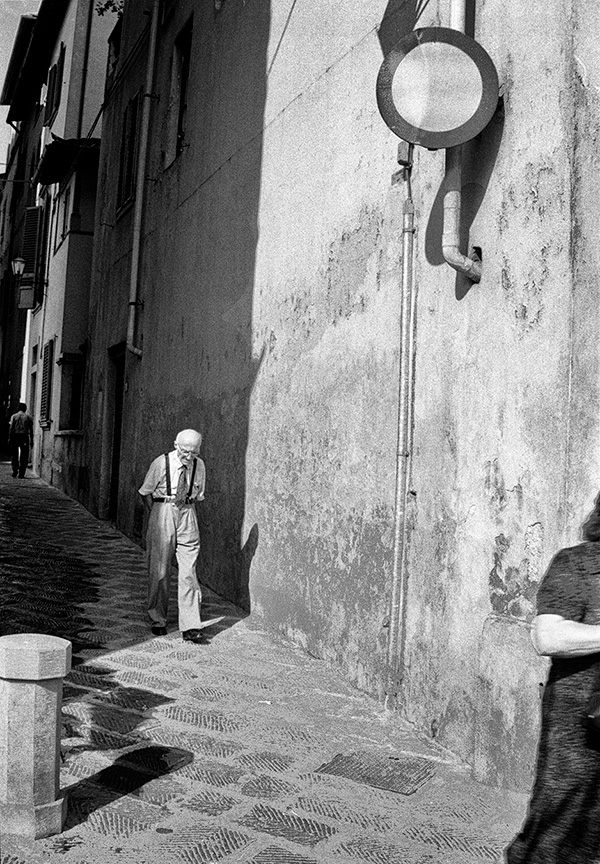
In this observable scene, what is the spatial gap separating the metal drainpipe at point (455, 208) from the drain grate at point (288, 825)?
8.53ft

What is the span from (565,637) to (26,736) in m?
2.01

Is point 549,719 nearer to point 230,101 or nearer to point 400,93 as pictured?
point 400,93

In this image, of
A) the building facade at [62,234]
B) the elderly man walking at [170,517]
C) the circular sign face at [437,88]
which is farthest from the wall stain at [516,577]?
the building facade at [62,234]

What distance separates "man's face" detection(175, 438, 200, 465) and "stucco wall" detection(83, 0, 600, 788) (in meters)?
0.68

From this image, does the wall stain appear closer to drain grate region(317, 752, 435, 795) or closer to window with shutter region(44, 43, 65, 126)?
drain grate region(317, 752, 435, 795)

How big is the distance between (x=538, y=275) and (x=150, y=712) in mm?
2891

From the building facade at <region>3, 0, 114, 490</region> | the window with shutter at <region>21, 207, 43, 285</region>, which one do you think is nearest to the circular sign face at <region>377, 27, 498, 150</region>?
the building facade at <region>3, 0, 114, 490</region>

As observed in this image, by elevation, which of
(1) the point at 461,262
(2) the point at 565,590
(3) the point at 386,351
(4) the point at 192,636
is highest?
(1) the point at 461,262

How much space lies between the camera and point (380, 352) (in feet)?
18.5

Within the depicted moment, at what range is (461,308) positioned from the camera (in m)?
4.84

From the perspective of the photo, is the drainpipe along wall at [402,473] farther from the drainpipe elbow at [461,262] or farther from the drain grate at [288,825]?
the drain grate at [288,825]

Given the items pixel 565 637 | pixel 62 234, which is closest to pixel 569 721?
pixel 565 637

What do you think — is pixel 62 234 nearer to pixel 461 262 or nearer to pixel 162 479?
pixel 162 479

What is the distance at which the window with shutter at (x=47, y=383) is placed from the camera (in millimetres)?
19016
